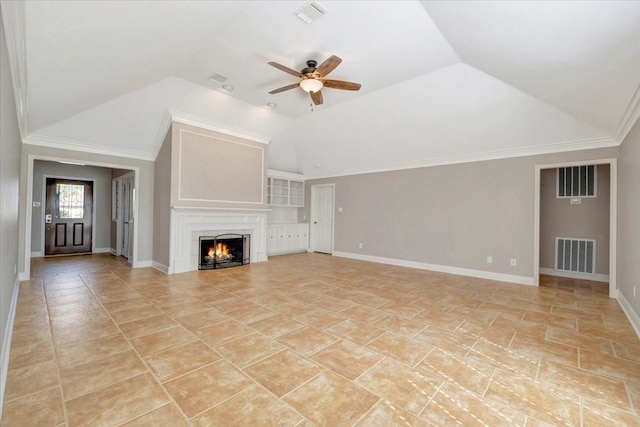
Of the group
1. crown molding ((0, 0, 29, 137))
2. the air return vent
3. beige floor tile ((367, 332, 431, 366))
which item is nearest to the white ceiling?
crown molding ((0, 0, 29, 137))

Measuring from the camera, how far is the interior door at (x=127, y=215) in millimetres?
6367

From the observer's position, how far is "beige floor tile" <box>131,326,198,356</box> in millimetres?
2354

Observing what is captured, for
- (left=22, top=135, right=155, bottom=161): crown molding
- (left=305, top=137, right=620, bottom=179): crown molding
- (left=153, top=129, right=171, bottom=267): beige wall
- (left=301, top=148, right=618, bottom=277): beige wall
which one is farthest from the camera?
(left=153, top=129, right=171, bottom=267): beige wall

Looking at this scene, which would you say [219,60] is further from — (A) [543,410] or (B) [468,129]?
(A) [543,410]

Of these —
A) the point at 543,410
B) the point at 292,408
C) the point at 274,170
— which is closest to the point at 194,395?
the point at 292,408

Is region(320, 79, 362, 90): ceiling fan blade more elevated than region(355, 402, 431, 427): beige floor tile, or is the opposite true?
region(320, 79, 362, 90): ceiling fan blade

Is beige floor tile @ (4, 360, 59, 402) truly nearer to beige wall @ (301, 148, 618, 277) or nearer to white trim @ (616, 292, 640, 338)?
white trim @ (616, 292, 640, 338)

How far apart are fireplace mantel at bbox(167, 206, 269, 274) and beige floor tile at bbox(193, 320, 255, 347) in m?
2.80

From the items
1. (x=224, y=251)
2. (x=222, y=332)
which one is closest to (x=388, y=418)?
(x=222, y=332)

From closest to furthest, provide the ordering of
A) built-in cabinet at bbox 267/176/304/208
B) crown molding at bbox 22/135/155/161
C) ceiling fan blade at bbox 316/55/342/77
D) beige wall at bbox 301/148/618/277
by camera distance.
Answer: ceiling fan blade at bbox 316/55/342/77 → crown molding at bbox 22/135/155/161 → beige wall at bbox 301/148/618/277 → built-in cabinet at bbox 267/176/304/208

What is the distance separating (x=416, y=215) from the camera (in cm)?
623

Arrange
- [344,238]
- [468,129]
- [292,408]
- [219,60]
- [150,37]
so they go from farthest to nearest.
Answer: [344,238], [468,129], [219,60], [150,37], [292,408]

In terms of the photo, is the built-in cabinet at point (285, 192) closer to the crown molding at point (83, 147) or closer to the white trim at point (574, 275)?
the crown molding at point (83, 147)

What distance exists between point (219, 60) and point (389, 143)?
365 centimetres
